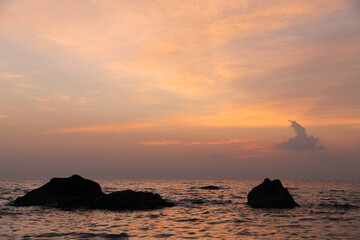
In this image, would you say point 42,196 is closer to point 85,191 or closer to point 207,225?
point 85,191

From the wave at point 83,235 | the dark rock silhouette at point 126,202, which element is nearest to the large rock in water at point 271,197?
the dark rock silhouette at point 126,202

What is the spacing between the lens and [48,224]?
20.8m

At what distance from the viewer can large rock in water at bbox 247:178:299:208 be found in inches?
1313

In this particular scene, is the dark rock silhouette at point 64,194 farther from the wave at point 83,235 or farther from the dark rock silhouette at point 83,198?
the wave at point 83,235

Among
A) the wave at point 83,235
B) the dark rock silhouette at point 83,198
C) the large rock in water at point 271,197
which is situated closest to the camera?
the wave at point 83,235

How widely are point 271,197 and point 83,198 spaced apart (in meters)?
21.1

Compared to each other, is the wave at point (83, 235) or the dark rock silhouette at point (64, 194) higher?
the dark rock silhouette at point (64, 194)

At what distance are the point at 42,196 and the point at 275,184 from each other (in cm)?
2626

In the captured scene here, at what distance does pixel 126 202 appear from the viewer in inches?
1248

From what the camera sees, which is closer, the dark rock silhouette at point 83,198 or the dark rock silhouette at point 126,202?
the dark rock silhouette at point 126,202

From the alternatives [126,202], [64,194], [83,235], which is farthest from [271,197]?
[64,194]

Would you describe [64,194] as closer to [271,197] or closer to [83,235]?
[83,235]

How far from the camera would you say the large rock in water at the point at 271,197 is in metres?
33.3

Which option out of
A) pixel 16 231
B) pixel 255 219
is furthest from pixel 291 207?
pixel 16 231
